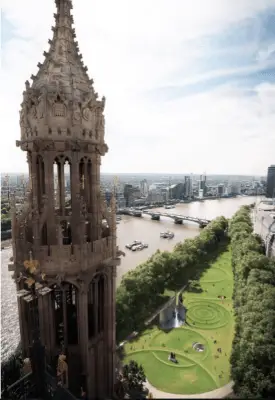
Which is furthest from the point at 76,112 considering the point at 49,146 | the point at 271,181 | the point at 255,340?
the point at 271,181

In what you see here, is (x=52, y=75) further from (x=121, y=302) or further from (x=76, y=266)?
(x=121, y=302)

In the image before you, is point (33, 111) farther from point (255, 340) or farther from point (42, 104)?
point (255, 340)

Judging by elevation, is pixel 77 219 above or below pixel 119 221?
above

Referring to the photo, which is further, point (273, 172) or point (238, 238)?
point (273, 172)

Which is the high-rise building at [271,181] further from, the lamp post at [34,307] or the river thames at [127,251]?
the lamp post at [34,307]

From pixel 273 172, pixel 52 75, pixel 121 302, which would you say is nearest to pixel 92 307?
pixel 52 75

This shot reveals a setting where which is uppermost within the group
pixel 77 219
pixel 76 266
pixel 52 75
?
pixel 52 75

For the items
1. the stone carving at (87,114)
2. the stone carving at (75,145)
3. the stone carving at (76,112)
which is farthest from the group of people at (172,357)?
the stone carving at (76,112)
